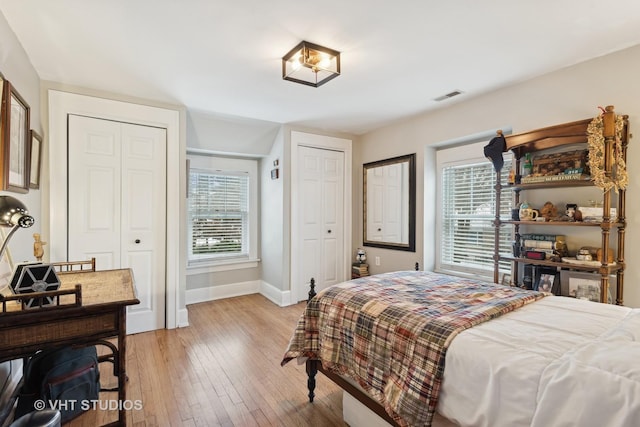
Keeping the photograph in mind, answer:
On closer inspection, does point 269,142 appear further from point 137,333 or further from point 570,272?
point 570,272

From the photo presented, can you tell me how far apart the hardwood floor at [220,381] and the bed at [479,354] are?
14.3 inches

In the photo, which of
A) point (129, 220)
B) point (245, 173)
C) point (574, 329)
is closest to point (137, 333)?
point (129, 220)

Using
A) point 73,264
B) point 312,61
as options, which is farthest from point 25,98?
point 312,61

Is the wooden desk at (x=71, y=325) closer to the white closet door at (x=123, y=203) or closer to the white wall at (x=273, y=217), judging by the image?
the white closet door at (x=123, y=203)

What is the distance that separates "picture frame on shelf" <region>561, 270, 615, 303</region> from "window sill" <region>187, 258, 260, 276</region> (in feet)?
11.9

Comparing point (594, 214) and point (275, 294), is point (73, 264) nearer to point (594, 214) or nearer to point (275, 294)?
point (275, 294)

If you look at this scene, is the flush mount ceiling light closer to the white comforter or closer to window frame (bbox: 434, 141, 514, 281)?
window frame (bbox: 434, 141, 514, 281)

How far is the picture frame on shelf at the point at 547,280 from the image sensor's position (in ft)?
7.95

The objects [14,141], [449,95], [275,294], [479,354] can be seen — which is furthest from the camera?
[275,294]

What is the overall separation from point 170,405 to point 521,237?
2.93m

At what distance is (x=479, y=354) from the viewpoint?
1156 mm

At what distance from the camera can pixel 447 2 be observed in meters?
1.73

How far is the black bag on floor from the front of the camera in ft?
5.94

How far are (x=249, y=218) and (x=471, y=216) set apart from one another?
292 cm
